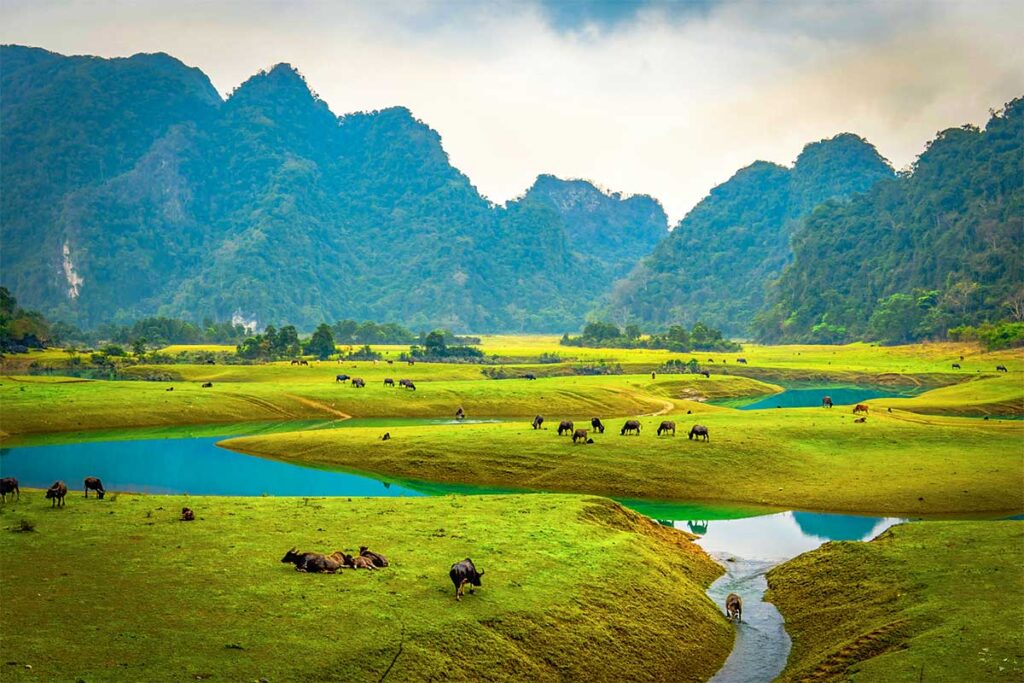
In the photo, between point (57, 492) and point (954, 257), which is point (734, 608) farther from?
point (954, 257)

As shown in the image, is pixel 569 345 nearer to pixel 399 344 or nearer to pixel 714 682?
pixel 399 344

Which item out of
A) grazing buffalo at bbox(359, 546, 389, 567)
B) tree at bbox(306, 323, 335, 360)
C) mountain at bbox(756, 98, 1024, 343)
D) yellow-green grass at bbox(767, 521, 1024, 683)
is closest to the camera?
yellow-green grass at bbox(767, 521, 1024, 683)

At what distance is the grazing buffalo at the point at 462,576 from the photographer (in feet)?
63.8

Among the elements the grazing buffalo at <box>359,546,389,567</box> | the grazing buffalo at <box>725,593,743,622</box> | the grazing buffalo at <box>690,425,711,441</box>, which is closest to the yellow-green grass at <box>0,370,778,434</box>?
the grazing buffalo at <box>690,425,711,441</box>

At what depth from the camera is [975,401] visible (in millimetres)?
69000

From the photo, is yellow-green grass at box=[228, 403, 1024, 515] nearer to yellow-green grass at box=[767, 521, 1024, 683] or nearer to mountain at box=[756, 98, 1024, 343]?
yellow-green grass at box=[767, 521, 1024, 683]

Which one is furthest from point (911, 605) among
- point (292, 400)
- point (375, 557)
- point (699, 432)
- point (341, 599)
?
point (292, 400)

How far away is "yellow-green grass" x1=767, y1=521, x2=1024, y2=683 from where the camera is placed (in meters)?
17.5

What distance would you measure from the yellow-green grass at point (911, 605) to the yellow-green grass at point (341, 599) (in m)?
2.73

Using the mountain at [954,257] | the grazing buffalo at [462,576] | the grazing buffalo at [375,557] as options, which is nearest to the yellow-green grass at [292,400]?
the grazing buffalo at [375,557]

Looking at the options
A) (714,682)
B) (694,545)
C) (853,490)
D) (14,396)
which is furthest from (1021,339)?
(14,396)

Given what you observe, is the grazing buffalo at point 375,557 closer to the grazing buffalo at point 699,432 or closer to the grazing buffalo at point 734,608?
the grazing buffalo at point 734,608

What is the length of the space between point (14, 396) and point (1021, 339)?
11748 cm

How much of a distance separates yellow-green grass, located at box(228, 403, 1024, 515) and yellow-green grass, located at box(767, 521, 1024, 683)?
10.1m
